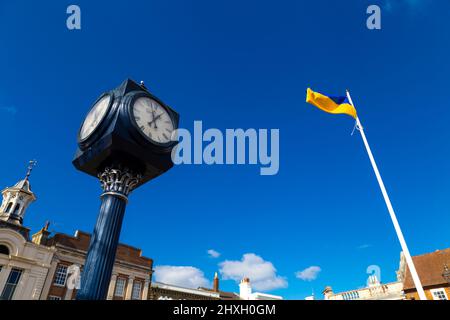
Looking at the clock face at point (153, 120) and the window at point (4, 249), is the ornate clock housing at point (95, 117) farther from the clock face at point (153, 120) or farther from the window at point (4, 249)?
the window at point (4, 249)

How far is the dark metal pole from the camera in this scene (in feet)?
15.7

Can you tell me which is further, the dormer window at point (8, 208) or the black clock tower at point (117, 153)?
the dormer window at point (8, 208)

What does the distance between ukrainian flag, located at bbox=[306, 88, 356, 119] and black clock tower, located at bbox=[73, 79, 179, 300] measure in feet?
23.1

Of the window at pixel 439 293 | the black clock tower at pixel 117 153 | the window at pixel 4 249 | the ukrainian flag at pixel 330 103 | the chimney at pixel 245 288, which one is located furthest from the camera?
the chimney at pixel 245 288

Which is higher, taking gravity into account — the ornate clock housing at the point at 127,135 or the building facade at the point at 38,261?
the building facade at the point at 38,261

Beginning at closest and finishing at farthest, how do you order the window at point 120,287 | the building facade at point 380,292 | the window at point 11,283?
the window at point 11,283 → the window at point 120,287 → the building facade at point 380,292

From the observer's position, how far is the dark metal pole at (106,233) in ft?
15.7

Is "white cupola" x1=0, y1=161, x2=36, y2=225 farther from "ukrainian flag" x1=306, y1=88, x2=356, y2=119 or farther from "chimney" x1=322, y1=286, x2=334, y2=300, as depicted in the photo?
"chimney" x1=322, y1=286, x2=334, y2=300

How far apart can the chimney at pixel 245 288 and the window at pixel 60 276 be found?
2775 cm

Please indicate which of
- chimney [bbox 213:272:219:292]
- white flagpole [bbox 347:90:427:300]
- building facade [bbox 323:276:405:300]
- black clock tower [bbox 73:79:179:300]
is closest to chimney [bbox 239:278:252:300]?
chimney [bbox 213:272:219:292]

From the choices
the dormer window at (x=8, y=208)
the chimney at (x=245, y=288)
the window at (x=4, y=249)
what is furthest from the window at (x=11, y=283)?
the chimney at (x=245, y=288)
